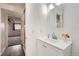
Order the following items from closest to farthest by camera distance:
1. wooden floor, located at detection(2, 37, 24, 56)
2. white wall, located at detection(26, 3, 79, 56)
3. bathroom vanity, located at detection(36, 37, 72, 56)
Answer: bathroom vanity, located at detection(36, 37, 72, 56) → white wall, located at detection(26, 3, 79, 56) → wooden floor, located at detection(2, 37, 24, 56)

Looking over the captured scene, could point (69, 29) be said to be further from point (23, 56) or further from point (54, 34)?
point (23, 56)

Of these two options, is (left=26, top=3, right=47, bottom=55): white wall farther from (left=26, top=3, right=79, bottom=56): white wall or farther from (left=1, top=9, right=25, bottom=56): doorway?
(left=1, top=9, right=25, bottom=56): doorway

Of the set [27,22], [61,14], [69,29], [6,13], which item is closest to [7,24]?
[6,13]

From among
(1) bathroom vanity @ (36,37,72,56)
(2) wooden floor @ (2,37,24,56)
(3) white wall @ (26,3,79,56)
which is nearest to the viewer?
(1) bathroom vanity @ (36,37,72,56)

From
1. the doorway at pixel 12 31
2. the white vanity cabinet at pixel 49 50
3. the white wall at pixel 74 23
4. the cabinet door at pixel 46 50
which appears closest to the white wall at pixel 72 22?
the white wall at pixel 74 23

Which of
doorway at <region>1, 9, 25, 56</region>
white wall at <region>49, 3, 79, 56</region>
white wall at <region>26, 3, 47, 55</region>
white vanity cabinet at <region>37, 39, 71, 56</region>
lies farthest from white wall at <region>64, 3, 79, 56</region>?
doorway at <region>1, 9, 25, 56</region>

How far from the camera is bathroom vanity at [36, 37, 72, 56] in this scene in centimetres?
127

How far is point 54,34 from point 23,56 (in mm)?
614

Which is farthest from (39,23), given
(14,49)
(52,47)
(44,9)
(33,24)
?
(14,49)

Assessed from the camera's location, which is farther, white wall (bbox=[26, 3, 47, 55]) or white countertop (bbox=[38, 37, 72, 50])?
white wall (bbox=[26, 3, 47, 55])

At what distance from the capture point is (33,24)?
146 centimetres

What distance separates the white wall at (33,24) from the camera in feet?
4.74

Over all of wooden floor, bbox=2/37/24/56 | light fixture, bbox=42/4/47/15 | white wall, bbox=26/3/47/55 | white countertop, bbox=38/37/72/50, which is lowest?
wooden floor, bbox=2/37/24/56

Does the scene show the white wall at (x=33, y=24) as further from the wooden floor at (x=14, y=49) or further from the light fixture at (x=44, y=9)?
the wooden floor at (x=14, y=49)
